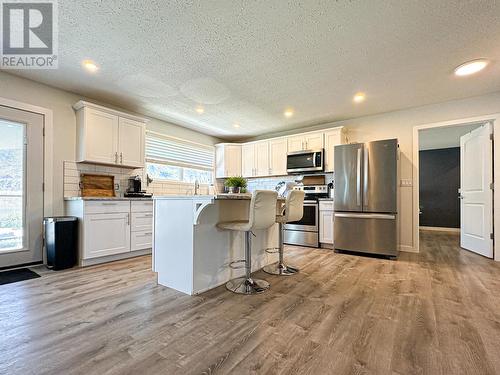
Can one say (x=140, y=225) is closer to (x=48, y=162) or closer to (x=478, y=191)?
(x=48, y=162)

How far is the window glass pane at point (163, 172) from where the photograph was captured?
4695mm

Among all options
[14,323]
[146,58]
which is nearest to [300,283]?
[14,323]

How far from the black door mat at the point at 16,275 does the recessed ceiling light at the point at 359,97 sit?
473 cm

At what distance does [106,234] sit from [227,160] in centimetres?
314

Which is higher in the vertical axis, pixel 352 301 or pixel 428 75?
pixel 428 75

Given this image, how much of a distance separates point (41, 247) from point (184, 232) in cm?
239

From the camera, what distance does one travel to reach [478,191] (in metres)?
3.99

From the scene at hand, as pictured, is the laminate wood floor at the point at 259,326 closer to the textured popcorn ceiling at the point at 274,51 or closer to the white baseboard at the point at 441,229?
the textured popcorn ceiling at the point at 274,51

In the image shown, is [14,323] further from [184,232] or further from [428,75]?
[428,75]

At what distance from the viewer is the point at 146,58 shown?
2.70 metres

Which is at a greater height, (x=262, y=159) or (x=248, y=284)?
(x=262, y=159)

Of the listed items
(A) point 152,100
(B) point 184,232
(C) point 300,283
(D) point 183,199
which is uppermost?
(A) point 152,100

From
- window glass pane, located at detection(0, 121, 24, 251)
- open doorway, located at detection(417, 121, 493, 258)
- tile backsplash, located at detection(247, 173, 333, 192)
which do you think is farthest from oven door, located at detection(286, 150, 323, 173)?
window glass pane, located at detection(0, 121, 24, 251)

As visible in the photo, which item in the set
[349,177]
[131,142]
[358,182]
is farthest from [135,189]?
[358,182]
